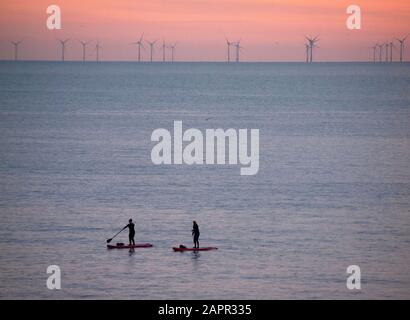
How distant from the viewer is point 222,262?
5738cm

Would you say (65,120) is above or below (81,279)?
above

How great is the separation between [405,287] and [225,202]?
2953 cm

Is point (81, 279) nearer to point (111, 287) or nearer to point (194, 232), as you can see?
point (111, 287)

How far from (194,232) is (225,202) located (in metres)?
21.4

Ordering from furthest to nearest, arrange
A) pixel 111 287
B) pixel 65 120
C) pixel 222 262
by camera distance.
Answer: pixel 65 120 → pixel 222 262 → pixel 111 287

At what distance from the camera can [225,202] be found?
80.4m
